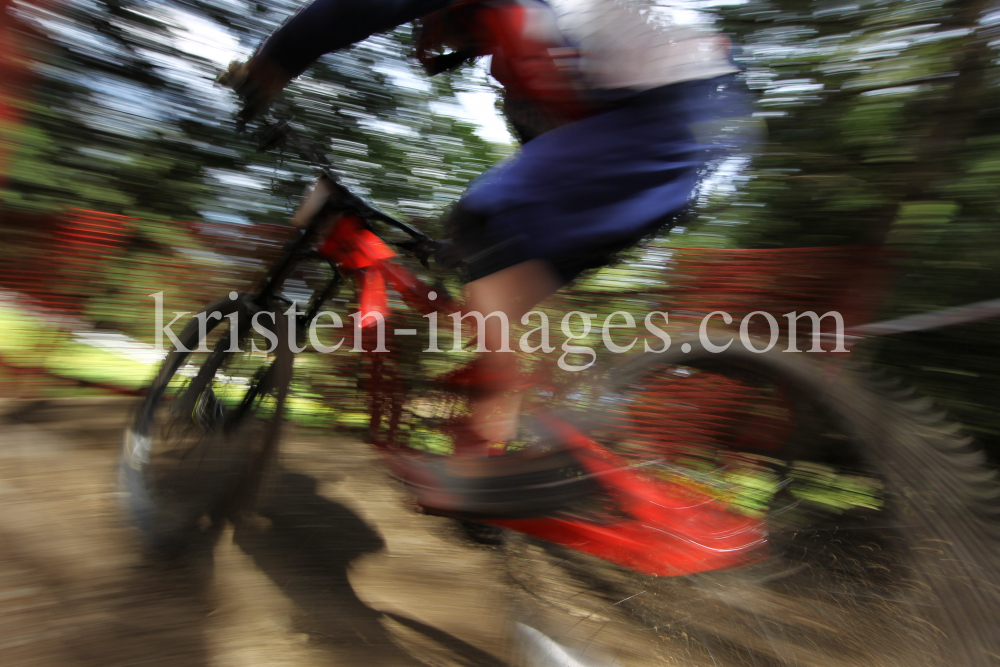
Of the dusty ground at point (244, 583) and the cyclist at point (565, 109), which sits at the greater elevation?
the cyclist at point (565, 109)

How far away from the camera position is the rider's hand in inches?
44.3

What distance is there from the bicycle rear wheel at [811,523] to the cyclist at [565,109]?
35 cm

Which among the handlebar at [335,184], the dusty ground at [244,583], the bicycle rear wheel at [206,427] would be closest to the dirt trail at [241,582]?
the dusty ground at [244,583]

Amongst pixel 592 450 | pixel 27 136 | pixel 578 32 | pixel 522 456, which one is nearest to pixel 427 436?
pixel 522 456

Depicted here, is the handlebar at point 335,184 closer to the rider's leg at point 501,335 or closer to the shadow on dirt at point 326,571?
the rider's leg at point 501,335

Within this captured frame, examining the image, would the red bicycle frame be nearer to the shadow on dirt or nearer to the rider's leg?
the rider's leg

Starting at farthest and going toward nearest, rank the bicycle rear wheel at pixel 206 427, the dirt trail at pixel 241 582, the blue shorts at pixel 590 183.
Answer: the bicycle rear wheel at pixel 206 427, the dirt trail at pixel 241 582, the blue shorts at pixel 590 183

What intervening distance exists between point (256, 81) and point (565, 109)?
681mm

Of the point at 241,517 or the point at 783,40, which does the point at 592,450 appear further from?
the point at 783,40

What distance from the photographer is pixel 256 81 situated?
3.78 feet

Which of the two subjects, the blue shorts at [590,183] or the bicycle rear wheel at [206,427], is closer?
the blue shorts at [590,183]

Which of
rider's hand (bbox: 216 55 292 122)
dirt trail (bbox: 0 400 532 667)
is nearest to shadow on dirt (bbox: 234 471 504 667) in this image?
dirt trail (bbox: 0 400 532 667)

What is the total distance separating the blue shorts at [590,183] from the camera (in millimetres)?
1061

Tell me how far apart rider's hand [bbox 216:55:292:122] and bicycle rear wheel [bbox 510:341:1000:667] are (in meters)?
1.01
